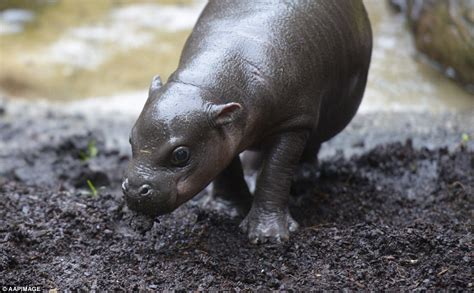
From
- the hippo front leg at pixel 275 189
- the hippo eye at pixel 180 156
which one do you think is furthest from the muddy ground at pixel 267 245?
the hippo eye at pixel 180 156

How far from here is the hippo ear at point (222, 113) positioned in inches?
167

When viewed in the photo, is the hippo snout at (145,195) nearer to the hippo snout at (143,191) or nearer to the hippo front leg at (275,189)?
the hippo snout at (143,191)

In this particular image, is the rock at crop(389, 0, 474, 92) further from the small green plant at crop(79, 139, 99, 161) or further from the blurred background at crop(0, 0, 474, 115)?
the small green plant at crop(79, 139, 99, 161)

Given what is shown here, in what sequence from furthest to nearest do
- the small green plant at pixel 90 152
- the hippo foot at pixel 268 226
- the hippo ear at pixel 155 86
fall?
the small green plant at pixel 90 152
the hippo foot at pixel 268 226
the hippo ear at pixel 155 86

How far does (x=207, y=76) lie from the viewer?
4.44 m

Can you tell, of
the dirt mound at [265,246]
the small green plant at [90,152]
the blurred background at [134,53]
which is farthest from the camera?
the blurred background at [134,53]

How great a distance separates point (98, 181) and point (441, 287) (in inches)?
137

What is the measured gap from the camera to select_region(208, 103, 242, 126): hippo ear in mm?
4238

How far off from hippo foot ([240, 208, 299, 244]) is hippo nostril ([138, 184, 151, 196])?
948 mm

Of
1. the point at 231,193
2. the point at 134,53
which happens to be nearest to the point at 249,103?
the point at 231,193

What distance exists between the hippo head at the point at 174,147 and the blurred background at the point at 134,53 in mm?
4982

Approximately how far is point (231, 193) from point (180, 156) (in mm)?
1268

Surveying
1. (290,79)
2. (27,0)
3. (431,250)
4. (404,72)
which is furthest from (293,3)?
(27,0)

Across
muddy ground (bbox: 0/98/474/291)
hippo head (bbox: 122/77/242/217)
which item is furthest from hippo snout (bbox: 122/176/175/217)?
muddy ground (bbox: 0/98/474/291)
